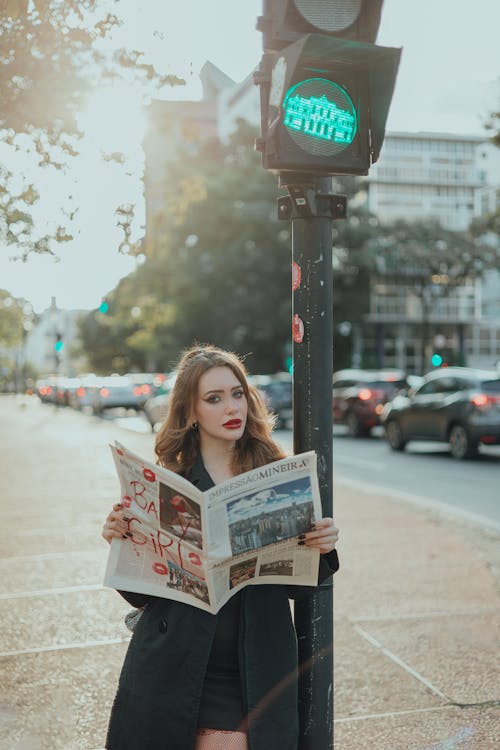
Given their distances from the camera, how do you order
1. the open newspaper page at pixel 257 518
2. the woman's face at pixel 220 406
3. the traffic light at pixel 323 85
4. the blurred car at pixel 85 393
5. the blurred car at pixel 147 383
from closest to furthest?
the open newspaper page at pixel 257 518, the woman's face at pixel 220 406, the traffic light at pixel 323 85, the blurred car at pixel 147 383, the blurred car at pixel 85 393

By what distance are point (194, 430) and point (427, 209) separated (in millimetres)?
78476

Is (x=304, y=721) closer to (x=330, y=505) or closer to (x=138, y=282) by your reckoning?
(x=330, y=505)

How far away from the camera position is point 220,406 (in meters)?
2.86

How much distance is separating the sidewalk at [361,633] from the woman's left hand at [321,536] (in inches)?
60.7

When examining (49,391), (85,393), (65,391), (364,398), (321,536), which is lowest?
(49,391)

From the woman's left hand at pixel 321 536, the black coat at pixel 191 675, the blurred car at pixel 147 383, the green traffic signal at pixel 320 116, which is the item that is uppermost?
the green traffic signal at pixel 320 116

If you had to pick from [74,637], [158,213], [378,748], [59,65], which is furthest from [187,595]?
[158,213]

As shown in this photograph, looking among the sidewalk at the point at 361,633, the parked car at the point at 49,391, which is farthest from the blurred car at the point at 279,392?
the parked car at the point at 49,391

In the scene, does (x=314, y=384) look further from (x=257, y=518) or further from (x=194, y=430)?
(x=257, y=518)

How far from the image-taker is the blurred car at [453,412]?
53.7 feet

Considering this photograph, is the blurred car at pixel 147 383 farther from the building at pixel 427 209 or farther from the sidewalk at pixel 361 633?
the building at pixel 427 209

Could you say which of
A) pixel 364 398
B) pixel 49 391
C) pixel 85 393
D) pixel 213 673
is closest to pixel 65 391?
pixel 49 391

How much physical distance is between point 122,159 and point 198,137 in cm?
126

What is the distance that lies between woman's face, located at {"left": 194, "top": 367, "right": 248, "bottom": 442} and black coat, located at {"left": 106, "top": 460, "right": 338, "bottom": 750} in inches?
18.9
